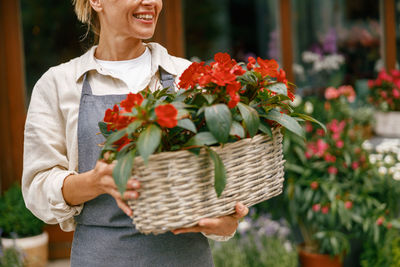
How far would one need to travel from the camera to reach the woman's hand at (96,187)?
109cm

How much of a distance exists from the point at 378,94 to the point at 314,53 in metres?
0.70

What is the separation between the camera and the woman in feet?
4.50

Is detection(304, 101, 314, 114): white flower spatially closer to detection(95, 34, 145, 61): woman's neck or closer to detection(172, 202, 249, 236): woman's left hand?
detection(95, 34, 145, 61): woman's neck

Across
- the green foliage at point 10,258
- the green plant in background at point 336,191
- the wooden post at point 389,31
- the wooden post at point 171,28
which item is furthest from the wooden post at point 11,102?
the wooden post at point 389,31

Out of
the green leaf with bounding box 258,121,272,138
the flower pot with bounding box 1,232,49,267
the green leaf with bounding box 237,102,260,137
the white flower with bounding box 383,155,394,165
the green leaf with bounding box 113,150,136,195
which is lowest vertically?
the flower pot with bounding box 1,232,49,267

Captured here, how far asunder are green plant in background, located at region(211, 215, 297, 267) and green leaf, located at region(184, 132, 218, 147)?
2018 millimetres

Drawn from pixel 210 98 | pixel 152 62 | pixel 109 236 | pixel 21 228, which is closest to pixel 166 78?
pixel 152 62

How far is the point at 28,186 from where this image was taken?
1.41 metres

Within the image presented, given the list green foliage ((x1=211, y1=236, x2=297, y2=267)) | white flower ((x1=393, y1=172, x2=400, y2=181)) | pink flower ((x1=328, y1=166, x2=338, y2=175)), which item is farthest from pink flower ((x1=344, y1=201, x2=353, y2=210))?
green foliage ((x1=211, y1=236, x2=297, y2=267))

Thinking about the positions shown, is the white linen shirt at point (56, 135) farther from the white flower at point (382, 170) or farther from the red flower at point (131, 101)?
the white flower at point (382, 170)

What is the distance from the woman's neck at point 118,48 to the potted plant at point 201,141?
31 centimetres

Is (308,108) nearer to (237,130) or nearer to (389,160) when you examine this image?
(389,160)

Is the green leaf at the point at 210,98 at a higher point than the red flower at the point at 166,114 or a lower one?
higher

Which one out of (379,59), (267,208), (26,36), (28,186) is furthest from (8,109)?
(379,59)
